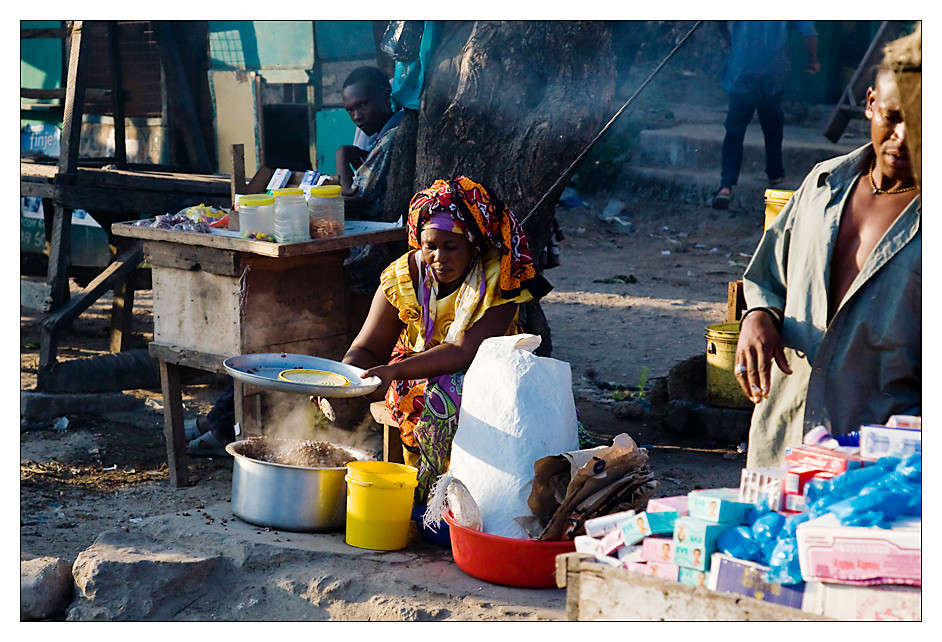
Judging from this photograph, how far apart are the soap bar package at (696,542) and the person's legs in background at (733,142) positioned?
7.66 metres

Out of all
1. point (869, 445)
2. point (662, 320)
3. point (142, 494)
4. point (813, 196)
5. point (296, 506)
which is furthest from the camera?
point (662, 320)

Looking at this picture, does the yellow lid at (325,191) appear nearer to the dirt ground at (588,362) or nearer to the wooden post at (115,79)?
the dirt ground at (588,362)

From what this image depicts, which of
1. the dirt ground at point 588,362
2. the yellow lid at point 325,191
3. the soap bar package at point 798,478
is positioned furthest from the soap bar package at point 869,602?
the yellow lid at point 325,191

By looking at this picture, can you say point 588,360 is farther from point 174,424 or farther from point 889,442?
point 889,442

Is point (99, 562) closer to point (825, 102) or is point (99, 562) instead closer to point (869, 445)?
point (869, 445)

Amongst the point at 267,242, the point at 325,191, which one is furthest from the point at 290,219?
the point at 325,191

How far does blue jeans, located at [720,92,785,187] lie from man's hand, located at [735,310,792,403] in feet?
23.2

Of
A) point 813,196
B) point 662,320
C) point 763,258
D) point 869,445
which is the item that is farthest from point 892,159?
point 662,320

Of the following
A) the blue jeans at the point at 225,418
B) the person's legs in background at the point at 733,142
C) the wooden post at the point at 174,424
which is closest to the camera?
the wooden post at the point at 174,424

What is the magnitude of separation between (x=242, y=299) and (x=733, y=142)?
21.3ft

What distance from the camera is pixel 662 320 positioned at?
7.74m

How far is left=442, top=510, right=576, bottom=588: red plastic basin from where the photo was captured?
125 inches

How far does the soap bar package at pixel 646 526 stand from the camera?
2.10m

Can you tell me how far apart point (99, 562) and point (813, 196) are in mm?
2638
